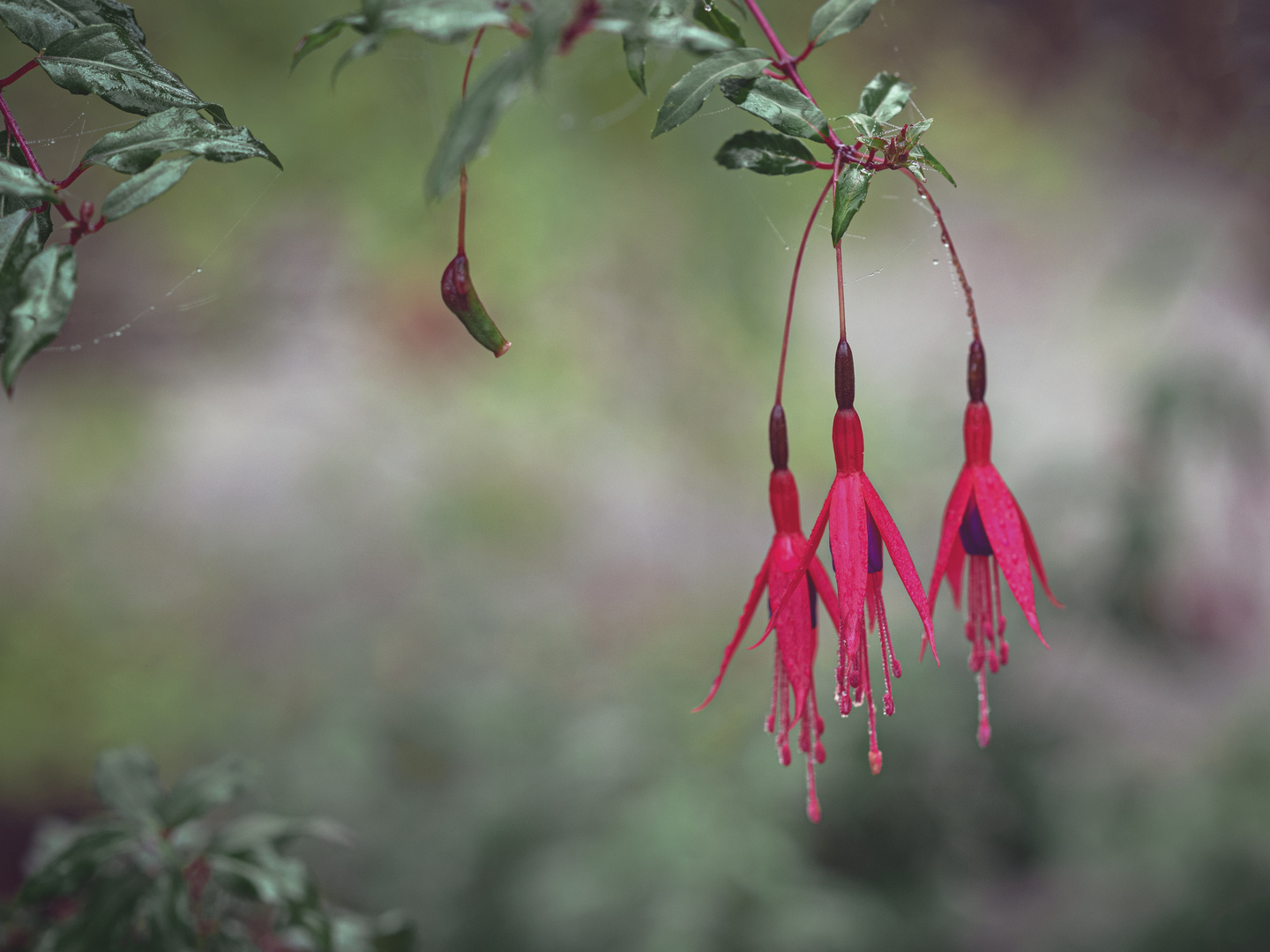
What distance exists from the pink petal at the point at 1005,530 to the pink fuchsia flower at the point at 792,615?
0.08m

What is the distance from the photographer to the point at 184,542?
2.32 metres

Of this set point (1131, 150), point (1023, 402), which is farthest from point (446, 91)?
point (1131, 150)

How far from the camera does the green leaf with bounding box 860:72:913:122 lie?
0.47 m

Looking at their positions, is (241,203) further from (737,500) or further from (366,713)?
(737,500)

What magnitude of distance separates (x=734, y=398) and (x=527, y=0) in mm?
2173

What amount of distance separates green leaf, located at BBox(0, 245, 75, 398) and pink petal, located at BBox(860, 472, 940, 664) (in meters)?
0.35

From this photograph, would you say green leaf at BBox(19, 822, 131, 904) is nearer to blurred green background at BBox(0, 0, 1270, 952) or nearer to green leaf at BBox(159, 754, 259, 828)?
green leaf at BBox(159, 754, 259, 828)

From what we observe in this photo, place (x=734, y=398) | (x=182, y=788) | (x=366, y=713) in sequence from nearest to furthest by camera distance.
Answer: (x=182, y=788) < (x=366, y=713) < (x=734, y=398)

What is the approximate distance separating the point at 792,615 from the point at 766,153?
24cm

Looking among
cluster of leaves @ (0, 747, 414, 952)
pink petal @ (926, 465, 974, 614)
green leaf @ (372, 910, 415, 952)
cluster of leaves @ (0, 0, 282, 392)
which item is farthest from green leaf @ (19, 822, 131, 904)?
pink petal @ (926, 465, 974, 614)

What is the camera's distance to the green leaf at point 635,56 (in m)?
0.41

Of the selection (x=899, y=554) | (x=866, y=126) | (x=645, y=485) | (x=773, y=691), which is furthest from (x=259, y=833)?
(x=645, y=485)

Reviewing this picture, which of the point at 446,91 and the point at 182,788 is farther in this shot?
the point at 446,91

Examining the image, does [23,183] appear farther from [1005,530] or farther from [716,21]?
[1005,530]
